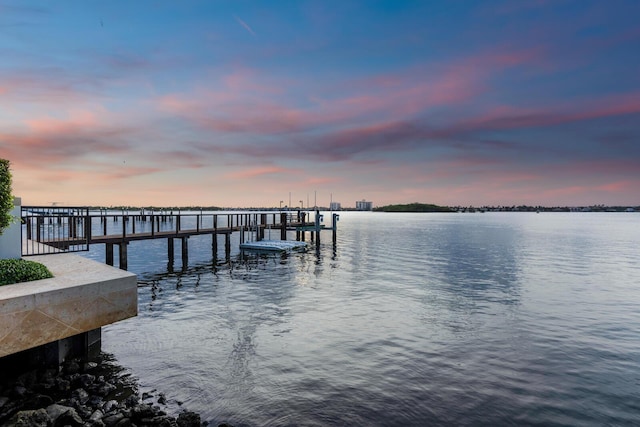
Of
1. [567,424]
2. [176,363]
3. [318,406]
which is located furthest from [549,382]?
[176,363]

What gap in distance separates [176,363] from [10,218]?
6.90 metres

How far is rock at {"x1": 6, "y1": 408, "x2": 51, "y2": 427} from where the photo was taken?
733 cm

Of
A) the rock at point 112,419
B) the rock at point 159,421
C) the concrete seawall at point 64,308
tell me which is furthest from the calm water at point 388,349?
the concrete seawall at point 64,308

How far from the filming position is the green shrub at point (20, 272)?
31.7ft

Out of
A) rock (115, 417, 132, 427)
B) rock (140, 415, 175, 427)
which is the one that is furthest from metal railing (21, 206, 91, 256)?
rock (140, 415, 175, 427)

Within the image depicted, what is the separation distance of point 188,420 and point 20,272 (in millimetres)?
6394

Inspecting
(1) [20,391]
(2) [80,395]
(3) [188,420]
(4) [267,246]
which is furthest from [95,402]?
(4) [267,246]

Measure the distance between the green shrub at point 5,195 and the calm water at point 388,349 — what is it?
5610 millimetres

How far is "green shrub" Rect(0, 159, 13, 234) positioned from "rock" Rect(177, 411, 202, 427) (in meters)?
8.16

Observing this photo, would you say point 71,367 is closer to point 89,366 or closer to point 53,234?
point 89,366

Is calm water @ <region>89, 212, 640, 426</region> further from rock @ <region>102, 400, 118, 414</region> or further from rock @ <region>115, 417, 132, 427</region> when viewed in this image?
rock @ <region>115, 417, 132, 427</region>

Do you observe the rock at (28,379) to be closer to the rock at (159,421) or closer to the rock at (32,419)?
the rock at (32,419)

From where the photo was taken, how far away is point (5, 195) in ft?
35.9

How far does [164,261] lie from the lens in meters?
37.2
